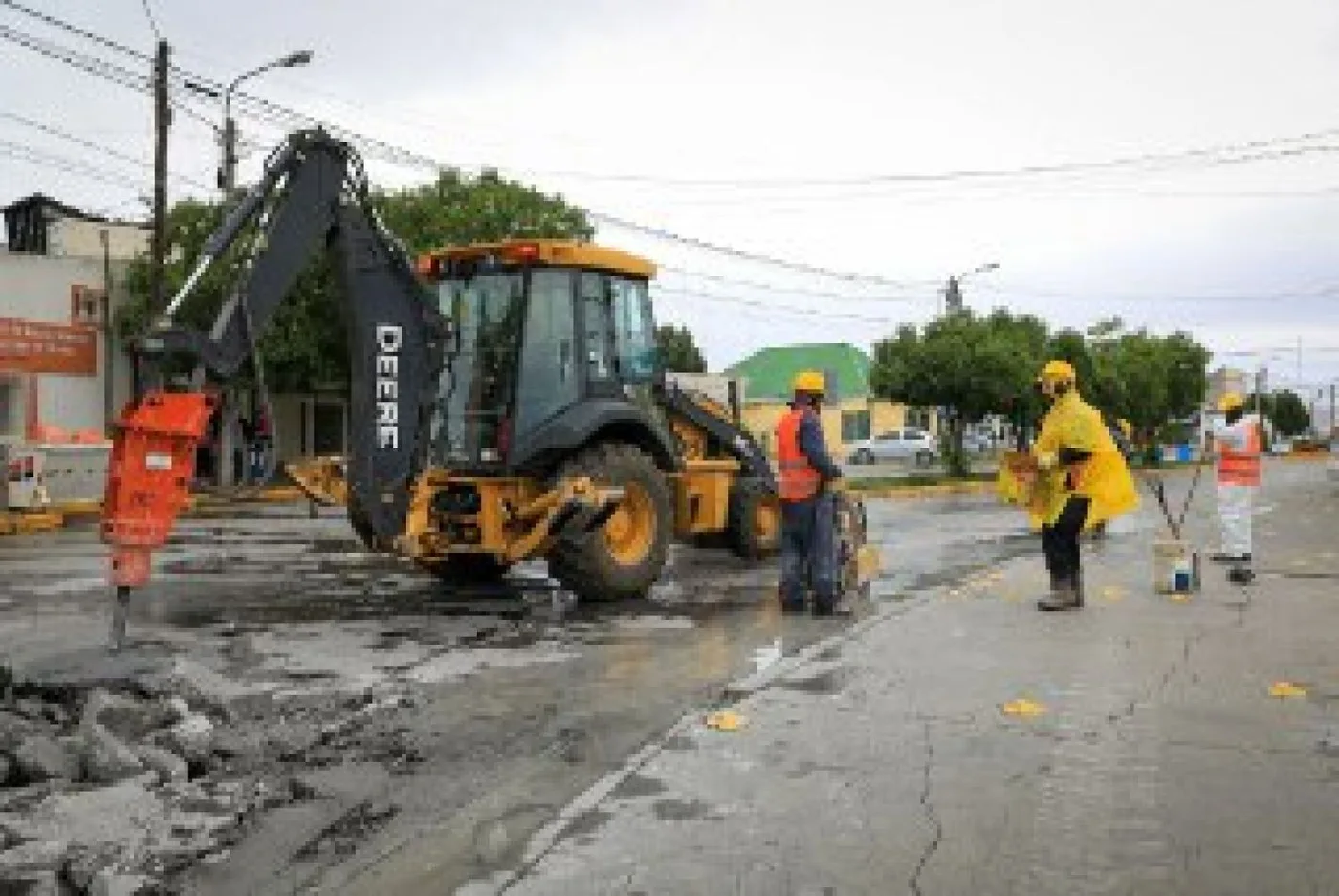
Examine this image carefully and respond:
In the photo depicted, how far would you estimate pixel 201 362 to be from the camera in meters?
8.59

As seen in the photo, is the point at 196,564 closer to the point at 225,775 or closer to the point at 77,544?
the point at 77,544

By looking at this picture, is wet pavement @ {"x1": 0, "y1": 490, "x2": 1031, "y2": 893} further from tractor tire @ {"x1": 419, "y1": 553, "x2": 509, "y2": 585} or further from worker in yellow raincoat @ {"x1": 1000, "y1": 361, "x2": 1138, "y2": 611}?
worker in yellow raincoat @ {"x1": 1000, "y1": 361, "x2": 1138, "y2": 611}

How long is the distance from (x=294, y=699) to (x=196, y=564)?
730 centimetres

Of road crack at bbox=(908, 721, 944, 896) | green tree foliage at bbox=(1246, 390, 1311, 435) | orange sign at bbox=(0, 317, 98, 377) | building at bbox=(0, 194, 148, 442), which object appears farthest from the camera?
green tree foliage at bbox=(1246, 390, 1311, 435)

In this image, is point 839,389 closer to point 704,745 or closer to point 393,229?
point 393,229

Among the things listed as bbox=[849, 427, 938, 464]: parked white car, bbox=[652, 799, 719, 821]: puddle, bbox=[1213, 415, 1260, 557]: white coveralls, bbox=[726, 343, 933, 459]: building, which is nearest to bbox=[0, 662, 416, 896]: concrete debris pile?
bbox=[652, 799, 719, 821]: puddle

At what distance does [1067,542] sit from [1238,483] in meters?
2.80

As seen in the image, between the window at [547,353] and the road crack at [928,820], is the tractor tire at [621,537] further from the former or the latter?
the road crack at [928,820]

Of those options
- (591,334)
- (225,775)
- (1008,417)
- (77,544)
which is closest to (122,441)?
(225,775)

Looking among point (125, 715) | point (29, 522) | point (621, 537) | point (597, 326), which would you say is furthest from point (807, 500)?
point (29, 522)

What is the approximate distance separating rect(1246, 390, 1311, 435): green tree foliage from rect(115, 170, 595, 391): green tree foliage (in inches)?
3540

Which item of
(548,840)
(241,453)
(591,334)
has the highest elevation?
(591,334)

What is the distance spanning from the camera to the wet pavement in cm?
486

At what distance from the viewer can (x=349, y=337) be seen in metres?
10.1
